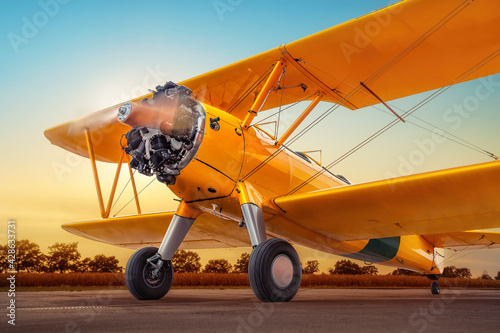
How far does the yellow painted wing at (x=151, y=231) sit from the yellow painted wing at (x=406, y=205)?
1947 millimetres

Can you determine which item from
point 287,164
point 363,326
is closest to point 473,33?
point 287,164

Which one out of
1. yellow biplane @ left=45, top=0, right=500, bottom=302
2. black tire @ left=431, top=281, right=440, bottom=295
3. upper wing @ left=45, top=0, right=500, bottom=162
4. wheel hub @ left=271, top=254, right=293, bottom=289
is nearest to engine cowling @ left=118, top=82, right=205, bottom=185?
yellow biplane @ left=45, top=0, right=500, bottom=302

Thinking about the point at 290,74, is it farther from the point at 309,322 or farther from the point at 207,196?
the point at 309,322

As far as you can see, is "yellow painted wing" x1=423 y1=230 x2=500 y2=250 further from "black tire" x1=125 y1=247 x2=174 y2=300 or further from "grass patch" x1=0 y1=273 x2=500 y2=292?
"grass patch" x1=0 y1=273 x2=500 y2=292

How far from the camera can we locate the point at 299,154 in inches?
295

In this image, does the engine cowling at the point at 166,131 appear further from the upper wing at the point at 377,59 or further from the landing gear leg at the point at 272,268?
the landing gear leg at the point at 272,268

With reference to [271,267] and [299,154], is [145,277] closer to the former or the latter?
[271,267]

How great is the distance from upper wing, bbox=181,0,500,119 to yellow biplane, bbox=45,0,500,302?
0.02 m

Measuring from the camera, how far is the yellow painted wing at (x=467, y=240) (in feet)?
30.3

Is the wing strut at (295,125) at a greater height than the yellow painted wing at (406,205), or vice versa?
the wing strut at (295,125)

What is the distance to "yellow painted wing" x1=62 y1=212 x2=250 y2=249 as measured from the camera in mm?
8312

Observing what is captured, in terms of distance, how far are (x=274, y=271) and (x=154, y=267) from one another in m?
2.36

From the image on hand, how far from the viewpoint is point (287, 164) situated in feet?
22.6

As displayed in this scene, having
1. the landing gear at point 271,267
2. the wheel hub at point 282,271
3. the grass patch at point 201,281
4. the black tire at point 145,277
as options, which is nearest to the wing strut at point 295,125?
the landing gear at point 271,267
